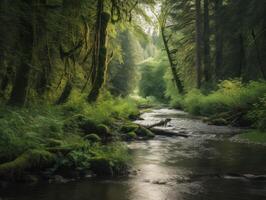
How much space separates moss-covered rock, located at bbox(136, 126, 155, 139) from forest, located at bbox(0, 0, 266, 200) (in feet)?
0.15

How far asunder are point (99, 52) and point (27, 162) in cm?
1268

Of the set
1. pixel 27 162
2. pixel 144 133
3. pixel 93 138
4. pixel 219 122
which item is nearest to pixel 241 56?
pixel 219 122

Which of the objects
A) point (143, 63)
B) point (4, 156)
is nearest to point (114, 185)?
point (4, 156)

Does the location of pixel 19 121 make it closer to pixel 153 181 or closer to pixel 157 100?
pixel 153 181

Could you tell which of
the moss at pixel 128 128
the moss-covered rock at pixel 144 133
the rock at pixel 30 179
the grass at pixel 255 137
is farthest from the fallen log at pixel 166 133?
the rock at pixel 30 179

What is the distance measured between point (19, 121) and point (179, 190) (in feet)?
17.0

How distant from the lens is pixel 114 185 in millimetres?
9938

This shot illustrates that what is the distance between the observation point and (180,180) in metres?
10.5

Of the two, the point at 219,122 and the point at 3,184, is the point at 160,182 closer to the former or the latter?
the point at 3,184

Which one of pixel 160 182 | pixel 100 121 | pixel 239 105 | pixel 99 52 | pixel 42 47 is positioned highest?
pixel 99 52

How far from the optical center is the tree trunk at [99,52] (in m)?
21.9

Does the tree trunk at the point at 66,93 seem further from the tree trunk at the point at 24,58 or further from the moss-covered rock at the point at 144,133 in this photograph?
the tree trunk at the point at 24,58

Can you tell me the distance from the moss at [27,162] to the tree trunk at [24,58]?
5.34m

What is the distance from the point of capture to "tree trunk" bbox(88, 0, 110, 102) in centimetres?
2186
